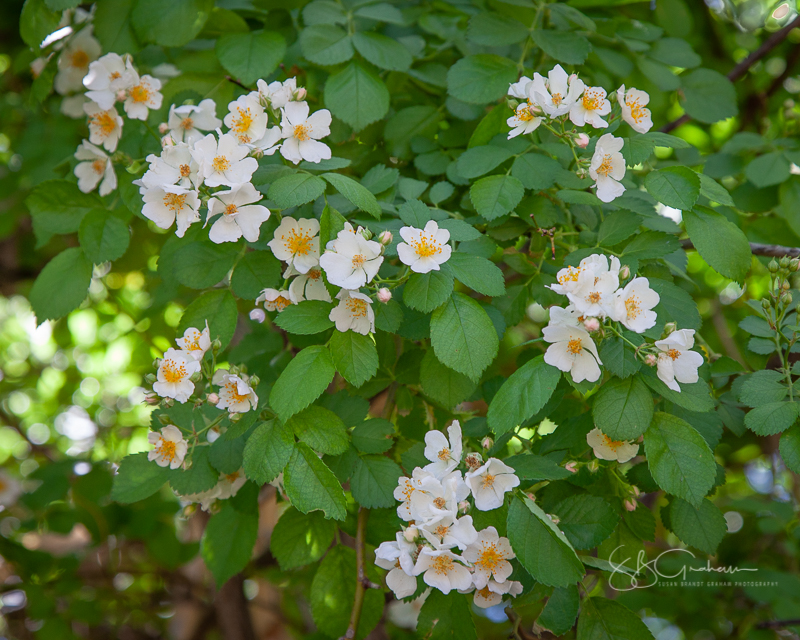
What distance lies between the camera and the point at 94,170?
1589 mm

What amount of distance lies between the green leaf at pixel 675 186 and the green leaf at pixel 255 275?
793mm

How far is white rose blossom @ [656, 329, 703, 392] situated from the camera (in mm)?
1054

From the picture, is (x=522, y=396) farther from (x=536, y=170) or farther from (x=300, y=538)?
(x=300, y=538)

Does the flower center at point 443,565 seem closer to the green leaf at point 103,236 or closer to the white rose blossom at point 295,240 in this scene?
the white rose blossom at point 295,240

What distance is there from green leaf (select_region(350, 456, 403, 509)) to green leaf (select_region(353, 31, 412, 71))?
93 cm

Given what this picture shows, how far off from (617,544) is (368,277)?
0.81 m

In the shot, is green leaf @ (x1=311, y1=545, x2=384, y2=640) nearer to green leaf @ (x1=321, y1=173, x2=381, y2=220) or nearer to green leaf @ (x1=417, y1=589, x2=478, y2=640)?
green leaf @ (x1=417, y1=589, x2=478, y2=640)

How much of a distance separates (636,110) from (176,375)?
1102mm

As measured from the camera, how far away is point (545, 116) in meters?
1.28

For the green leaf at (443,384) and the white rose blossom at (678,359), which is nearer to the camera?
the white rose blossom at (678,359)

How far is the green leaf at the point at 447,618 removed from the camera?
4.03ft

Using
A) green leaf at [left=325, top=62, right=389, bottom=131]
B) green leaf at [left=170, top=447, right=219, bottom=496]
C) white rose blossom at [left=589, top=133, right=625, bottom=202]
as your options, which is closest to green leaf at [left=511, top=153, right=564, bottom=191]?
white rose blossom at [left=589, top=133, right=625, bottom=202]

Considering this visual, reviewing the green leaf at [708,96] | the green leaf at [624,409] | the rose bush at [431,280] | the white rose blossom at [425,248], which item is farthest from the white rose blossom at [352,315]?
the green leaf at [708,96]

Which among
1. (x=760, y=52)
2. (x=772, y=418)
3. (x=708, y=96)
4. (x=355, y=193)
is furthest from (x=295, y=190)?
(x=760, y=52)
